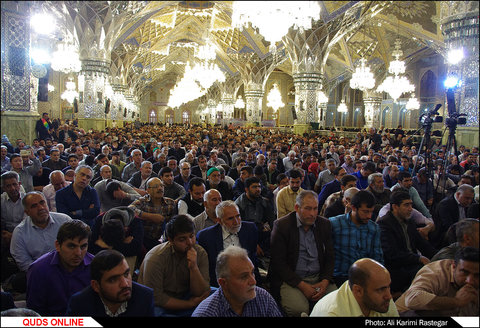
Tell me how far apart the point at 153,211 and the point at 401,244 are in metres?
2.28

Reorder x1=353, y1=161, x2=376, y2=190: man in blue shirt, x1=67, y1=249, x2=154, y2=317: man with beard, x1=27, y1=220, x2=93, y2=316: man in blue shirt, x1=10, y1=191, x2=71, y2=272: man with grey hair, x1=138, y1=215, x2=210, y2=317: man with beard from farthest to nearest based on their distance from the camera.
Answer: x1=353, y1=161, x2=376, y2=190: man in blue shirt, x1=10, y1=191, x2=71, y2=272: man with grey hair, x1=138, y1=215, x2=210, y2=317: man with beard, x1=27, y1=220, x2=93, y2=316: man in blue shirt, x1=67, y1=249, x2=154, y2=317: man with beard

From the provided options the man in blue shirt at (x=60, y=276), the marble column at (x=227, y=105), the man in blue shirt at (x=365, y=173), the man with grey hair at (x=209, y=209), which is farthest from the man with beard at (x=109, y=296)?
the marble column at (x=227, y=105)

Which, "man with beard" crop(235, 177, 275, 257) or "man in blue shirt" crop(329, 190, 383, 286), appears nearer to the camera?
"man in blue shirt" crop(329, 190, 383, 286)

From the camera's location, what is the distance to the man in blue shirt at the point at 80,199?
3.80m

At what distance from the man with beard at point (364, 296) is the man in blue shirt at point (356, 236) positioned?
105cm

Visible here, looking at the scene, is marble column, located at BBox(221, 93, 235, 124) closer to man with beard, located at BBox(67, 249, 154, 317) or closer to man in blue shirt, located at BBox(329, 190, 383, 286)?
man in blue shirt, located at BBox(329, 190, 383, 286)

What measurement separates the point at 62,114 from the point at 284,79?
18259mm

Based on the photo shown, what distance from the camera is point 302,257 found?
9.44 ft

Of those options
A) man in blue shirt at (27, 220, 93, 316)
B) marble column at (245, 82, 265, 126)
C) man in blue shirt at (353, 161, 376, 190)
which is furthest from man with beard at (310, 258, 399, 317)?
marble column at (245, 82, 265, 126)

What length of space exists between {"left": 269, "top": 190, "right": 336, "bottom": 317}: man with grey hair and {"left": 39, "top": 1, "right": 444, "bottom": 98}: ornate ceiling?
29.9 feet

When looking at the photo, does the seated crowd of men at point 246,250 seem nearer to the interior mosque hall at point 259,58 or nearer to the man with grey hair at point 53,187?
the man with grey hair at point 53,187

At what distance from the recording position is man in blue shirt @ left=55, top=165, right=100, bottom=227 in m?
3.80

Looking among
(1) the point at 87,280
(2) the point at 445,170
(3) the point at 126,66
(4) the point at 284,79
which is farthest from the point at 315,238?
(4) the point at 284,79

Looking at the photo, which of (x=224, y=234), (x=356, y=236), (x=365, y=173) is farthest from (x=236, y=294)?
(x=365, y=173)
